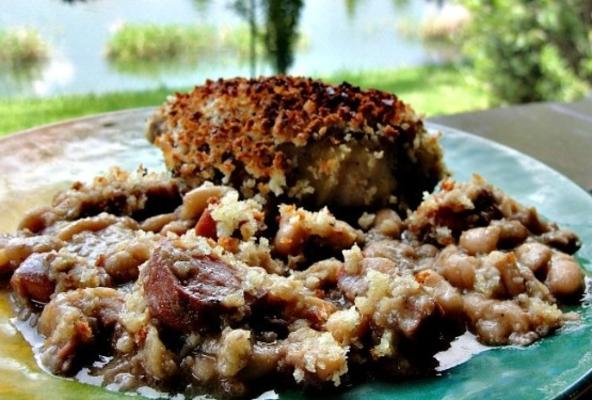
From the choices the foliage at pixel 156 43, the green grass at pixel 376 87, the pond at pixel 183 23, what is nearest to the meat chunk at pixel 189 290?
the green grass at pixel 376 87

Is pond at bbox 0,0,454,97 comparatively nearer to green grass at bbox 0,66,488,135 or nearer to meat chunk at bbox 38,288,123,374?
green grass at bbox 0,66,488,135

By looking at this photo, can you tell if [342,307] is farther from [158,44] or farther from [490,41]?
[158,44]

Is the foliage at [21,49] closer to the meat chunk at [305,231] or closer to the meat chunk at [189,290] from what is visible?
the meat chunk at [305,231]

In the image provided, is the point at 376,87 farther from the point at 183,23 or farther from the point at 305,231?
the point at 305,231

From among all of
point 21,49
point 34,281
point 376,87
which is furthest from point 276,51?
point 34,281

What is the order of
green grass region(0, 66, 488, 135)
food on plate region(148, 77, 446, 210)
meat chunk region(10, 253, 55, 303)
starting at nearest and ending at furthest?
1. meat chunk region(10, 253, 55, 303)
2. food on plate region(148, 77, 446, 210)
3. green grass region(0, 66, 488, 135)

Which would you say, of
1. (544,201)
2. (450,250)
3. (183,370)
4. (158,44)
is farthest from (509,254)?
(158,44)

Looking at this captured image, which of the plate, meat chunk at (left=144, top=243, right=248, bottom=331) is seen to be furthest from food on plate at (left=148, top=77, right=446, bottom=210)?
meat chunk at (left=144, top=243, right=248, bottom=331)
